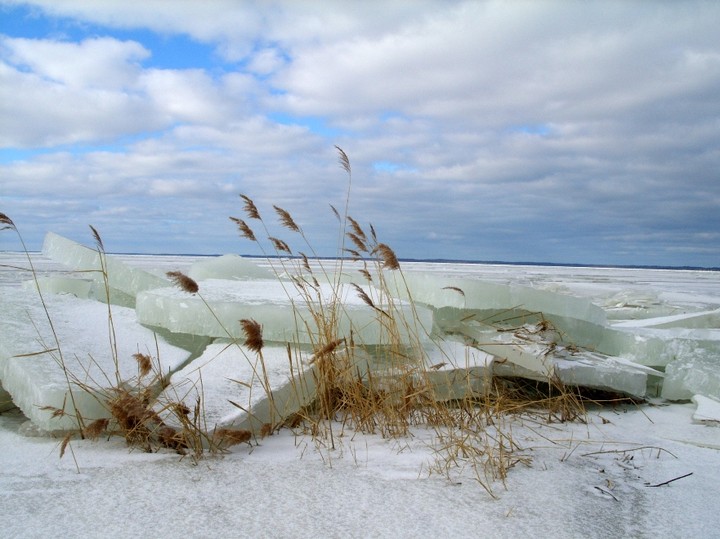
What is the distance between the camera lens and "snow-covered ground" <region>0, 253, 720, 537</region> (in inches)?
59.9

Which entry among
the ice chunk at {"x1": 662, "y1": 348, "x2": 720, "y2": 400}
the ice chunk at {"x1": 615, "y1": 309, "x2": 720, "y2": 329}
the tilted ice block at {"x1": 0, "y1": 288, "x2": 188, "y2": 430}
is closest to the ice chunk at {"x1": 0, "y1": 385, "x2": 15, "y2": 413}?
the tilted ice block at {"x1": 0, "y1": 288, "x2": 188, "y2": 430}

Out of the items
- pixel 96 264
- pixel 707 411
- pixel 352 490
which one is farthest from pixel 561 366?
pixel 96 264

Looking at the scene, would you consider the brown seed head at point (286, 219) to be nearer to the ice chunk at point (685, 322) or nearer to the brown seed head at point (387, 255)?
the brown seed head at point (387, 255)

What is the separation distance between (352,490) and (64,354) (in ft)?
5.02

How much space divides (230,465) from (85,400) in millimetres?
662

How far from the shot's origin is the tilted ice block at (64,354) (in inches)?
85.0

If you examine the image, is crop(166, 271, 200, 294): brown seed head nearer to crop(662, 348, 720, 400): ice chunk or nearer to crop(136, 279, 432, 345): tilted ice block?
crop(136, 279, 432, 345): tilted ice block

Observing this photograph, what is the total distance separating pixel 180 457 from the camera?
2.00 meters

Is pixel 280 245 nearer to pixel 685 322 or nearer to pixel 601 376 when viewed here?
pixel 601 376

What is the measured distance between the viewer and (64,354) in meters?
2.53

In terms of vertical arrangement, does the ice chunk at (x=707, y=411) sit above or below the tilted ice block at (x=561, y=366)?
below

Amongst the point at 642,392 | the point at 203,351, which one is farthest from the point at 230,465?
the point at 642,392

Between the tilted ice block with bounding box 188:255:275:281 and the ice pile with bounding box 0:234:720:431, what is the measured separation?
0.23 ft

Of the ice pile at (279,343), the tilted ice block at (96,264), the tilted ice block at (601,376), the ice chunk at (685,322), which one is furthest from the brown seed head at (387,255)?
the ice chunk at (685,322)
